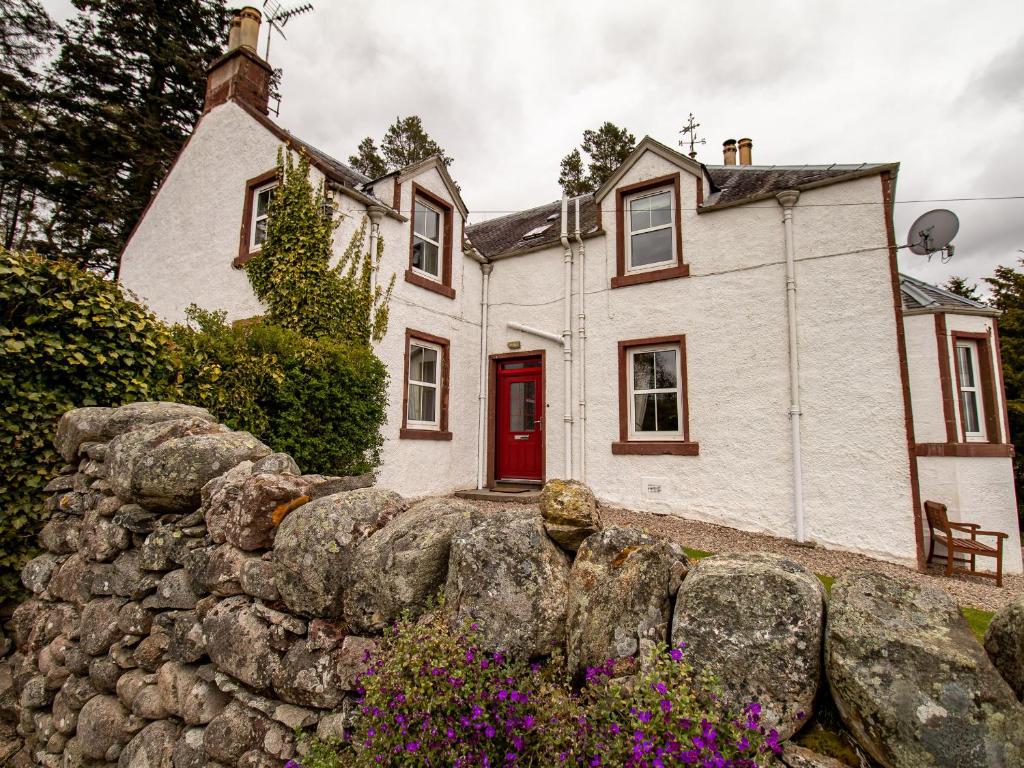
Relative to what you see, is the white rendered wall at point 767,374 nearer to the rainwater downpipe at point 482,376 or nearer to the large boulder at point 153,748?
the rainwater downpipe at point 482,376

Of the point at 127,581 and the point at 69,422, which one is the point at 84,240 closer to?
the point at 69,422

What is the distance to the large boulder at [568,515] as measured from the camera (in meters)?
2.24

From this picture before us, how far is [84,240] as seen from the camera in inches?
616

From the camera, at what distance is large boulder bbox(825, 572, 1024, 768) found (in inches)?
52.3

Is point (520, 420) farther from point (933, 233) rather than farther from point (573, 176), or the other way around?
point (573, 176)

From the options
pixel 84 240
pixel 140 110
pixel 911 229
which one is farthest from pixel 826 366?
pixel 140 110

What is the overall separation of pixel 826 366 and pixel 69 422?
8.80 meters

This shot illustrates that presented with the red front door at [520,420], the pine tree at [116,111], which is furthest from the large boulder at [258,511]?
the pine tree at [116,111]

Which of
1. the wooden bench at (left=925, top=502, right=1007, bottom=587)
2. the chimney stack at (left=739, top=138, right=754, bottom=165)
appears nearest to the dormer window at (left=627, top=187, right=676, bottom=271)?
the chimney stack at (left=739, top=138, right=754, bottom=165)

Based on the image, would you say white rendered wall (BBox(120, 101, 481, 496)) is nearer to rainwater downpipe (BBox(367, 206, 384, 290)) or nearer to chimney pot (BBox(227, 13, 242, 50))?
rainwater downpipe (BBox(367, 206, 384, 290))

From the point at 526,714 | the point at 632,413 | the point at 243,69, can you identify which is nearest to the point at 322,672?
the point at 526,714

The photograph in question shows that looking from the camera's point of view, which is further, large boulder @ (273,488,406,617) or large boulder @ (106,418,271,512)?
large boulder @ (106,418,271,512)

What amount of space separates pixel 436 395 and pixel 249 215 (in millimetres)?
4866

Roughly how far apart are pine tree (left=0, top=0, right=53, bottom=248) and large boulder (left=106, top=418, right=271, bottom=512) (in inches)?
706
